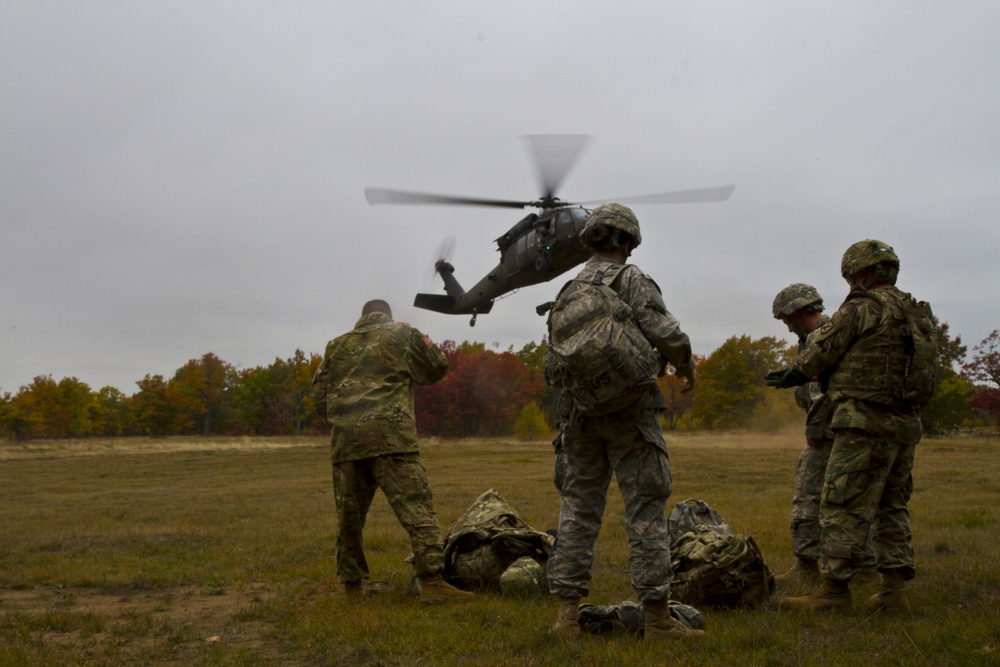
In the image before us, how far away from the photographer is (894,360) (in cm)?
494

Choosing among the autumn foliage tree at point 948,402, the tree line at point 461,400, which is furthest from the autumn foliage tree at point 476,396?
the autumn foliage tree at point 948,402

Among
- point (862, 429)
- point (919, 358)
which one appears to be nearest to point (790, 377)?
point (862, 429)

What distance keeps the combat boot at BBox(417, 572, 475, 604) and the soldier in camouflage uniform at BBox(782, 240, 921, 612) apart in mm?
2266

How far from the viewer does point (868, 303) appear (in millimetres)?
5016

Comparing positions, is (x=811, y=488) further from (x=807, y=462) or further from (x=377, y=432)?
Answer: (x=377, y=432)

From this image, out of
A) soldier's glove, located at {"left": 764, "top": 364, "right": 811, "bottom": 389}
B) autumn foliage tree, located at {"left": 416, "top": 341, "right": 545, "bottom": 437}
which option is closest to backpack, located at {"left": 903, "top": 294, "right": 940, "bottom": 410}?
soldier's glove, located at {"left": 764, "top": 364, "right": 811, "bottom": 389}

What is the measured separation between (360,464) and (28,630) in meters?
2.45

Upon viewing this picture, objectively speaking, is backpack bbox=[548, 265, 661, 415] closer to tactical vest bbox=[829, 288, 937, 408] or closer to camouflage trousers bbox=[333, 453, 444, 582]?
tactical vest bbox=[829, 288, 937, 408]

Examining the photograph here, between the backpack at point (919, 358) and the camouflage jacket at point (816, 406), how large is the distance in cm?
53

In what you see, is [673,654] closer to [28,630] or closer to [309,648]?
[309,648]

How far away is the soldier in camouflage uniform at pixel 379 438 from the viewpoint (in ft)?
19.3

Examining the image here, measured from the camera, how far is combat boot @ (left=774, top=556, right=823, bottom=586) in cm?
610

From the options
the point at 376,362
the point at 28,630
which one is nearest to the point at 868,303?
the point at 376,362

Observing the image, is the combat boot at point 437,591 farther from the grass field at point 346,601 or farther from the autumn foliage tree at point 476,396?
the autumn foliage tree at point 476,396
